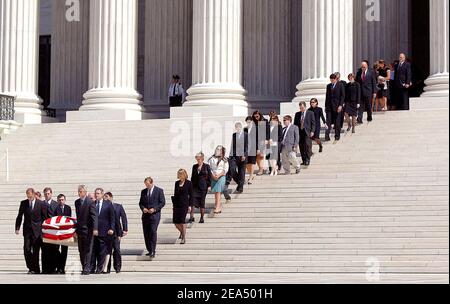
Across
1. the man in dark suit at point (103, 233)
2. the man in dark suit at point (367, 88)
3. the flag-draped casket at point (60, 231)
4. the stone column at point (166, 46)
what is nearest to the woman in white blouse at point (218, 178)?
the man in dark suit at point (103, 233)

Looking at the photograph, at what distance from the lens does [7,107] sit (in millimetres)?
53844

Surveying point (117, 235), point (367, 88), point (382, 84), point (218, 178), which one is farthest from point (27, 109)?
point (117, 235)

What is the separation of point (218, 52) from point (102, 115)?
5.93 meters

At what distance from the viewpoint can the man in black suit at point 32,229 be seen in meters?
34.7

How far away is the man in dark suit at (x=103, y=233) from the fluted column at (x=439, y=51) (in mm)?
18989

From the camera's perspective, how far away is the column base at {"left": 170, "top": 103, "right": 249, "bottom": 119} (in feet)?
167

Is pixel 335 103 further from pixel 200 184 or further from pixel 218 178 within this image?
pixel 200 184

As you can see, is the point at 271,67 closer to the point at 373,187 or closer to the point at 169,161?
the point at 169,161

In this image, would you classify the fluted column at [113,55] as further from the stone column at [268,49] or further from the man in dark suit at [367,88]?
the man in dark suit at [367,88]

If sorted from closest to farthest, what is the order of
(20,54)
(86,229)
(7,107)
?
1. (86,229)
2. (7,107)
3. (20,54)

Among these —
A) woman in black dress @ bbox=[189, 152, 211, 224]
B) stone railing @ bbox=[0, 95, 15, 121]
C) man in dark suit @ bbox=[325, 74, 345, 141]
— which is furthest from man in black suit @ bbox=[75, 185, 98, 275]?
stone railing @ bbox=[0, 95, 15, 121]

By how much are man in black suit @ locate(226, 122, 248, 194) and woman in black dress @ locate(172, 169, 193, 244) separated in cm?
410

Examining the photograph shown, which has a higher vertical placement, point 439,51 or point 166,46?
point 166,46
